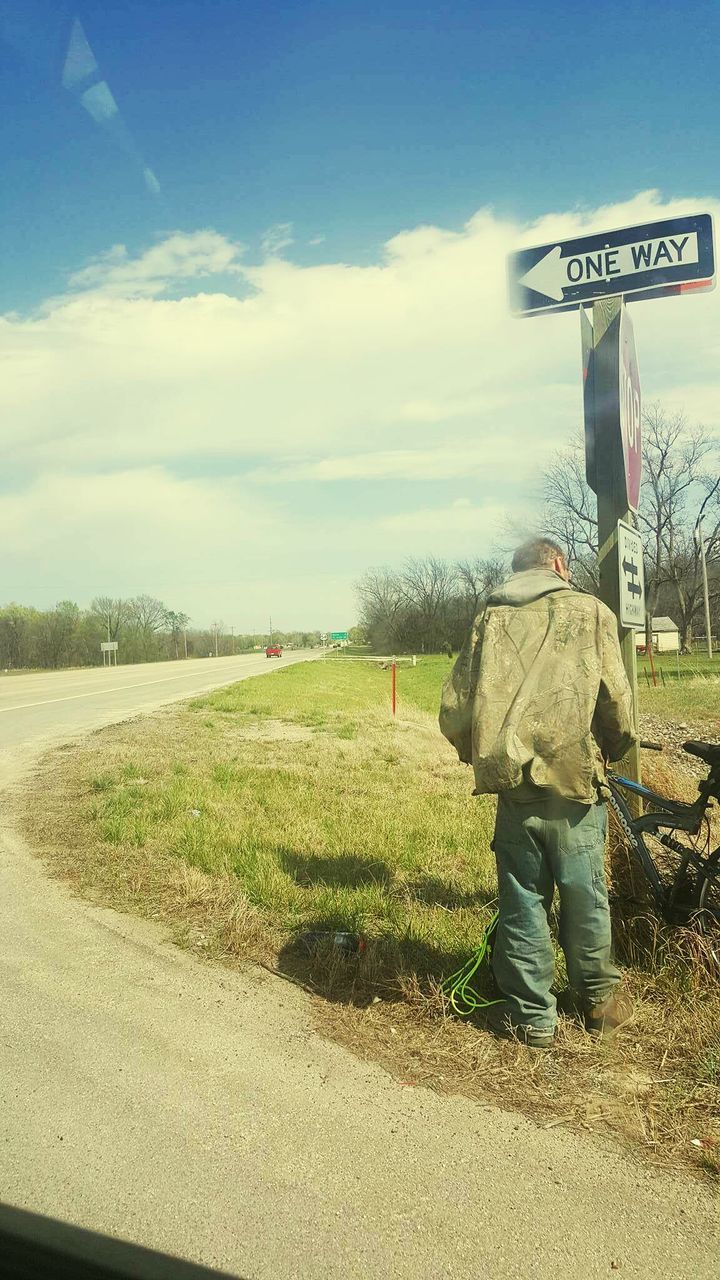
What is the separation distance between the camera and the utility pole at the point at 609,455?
4301 mm

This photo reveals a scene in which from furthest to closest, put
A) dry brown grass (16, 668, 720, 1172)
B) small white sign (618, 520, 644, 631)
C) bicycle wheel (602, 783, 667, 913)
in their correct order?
small white sign (618, 520, 644, 631), bicycle wheel (602, 783, 667, 913), dry brown grass (16, 668, 720, 1172)

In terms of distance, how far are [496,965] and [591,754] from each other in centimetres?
100

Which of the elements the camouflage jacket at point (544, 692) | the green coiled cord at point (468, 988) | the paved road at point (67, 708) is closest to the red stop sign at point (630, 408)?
the camouflage jacket at point (544, 692)

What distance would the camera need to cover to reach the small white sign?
421 cm

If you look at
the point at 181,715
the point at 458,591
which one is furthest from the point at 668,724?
the point at 458,591

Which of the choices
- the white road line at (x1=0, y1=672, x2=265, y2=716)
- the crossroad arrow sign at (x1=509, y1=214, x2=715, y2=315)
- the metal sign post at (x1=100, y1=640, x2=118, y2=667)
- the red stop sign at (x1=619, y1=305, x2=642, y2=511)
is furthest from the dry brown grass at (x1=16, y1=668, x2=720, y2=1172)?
the metal sign post at (x1=100, y1=640, x2=118, y2=667)

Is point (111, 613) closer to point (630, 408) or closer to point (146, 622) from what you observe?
point (146, 622)

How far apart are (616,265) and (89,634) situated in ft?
291

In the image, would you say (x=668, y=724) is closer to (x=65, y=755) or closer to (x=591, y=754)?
(x=65, y=755)

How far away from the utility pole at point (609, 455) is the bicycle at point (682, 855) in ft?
1.42

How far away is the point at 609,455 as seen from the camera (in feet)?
14.5

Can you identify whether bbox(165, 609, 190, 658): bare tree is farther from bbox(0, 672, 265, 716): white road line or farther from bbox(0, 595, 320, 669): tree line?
bbox(0, 672, 265, 716): white road line

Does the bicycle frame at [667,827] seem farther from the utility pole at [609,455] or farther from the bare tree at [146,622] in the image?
the bare tree at [146,622]

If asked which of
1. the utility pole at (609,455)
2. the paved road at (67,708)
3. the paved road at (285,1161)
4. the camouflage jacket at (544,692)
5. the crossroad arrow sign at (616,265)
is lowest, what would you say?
the paved road at (285,1161)
